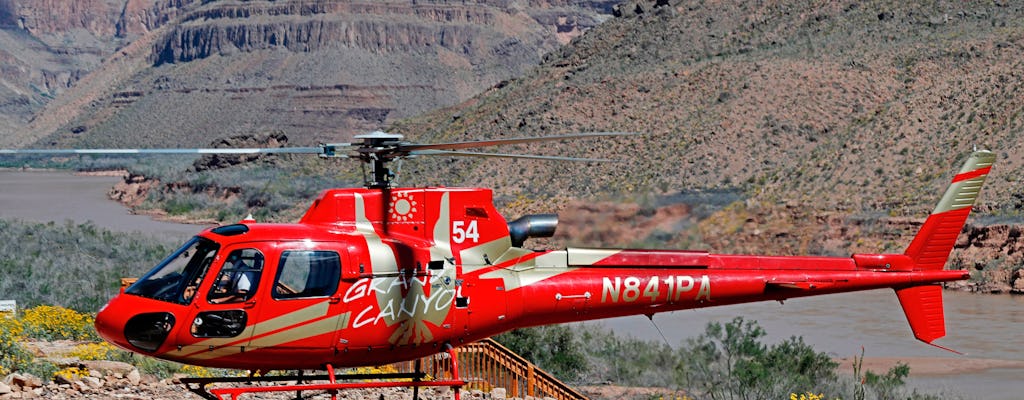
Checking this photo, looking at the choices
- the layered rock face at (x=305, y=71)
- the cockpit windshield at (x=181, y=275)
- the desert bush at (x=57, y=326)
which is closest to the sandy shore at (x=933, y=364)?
the desert bush at (x=57, y=326)

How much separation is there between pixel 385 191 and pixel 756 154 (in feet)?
135

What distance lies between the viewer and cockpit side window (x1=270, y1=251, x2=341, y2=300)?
496 inches

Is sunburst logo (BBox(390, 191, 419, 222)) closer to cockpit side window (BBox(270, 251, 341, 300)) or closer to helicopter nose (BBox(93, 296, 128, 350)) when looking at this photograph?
cockpit side window (BBox(270, 251, 341, 300))

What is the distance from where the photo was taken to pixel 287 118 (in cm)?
16262

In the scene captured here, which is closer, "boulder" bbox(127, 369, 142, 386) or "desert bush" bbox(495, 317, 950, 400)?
"boulder" bbox(127, 369, 142, 386)

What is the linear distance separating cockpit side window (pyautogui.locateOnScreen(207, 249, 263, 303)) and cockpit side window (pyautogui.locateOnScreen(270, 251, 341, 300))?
27 cm

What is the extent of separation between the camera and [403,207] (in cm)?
1351

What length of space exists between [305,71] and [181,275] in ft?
551

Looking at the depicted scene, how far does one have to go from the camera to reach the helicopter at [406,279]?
12.4m

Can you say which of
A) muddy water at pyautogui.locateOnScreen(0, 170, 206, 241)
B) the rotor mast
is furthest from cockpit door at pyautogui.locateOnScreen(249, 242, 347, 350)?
muddy water at pyautogui.locateOnScreen(0, 170, 206, 241)

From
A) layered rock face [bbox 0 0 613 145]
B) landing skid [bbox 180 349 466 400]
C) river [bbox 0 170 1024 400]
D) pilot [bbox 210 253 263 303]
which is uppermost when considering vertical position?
layered rock face [bbox 0 0 613 145]

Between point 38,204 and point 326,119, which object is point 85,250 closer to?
point 38,204

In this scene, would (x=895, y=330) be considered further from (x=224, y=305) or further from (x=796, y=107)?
(x=796, y=107)

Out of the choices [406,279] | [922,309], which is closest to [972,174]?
[922,309]
